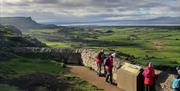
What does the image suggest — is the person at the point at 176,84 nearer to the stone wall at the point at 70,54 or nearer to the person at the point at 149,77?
the person at the point at 149,77

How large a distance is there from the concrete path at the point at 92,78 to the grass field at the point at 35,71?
40.0 inches

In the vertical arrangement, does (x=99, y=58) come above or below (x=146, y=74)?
below

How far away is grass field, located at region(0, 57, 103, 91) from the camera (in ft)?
95.5

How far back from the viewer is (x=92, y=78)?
34.6 metres

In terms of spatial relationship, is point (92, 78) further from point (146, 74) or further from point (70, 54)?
point (70, 54)

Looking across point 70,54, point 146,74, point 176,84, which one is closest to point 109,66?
point 146,74

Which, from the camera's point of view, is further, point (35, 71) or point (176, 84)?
point (35, 71)

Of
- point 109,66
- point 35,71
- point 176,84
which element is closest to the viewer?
point 176,84

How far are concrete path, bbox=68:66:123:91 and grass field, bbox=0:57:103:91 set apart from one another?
3.33 feet

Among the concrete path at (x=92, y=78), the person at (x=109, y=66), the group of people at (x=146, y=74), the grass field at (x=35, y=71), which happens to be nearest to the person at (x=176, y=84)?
the group of people at (x=146, y=74)

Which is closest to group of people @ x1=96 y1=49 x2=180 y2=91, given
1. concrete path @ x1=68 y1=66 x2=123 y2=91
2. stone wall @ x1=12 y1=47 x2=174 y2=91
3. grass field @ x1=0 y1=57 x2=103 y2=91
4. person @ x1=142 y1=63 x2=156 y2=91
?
person @ x1=142 y1=63 x2=156 y2=91

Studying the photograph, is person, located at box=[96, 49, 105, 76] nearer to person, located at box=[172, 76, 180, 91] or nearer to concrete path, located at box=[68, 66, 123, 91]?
concrete path, located at box=[68, 66, 123, 91]

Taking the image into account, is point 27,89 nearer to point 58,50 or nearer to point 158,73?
point 158,73

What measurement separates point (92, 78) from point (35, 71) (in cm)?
474
